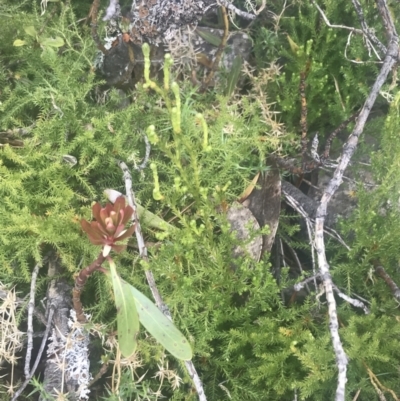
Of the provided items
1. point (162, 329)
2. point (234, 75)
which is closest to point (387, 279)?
point (162, 329)

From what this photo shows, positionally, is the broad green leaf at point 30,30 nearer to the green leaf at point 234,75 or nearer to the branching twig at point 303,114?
the green leaf at point 234,75

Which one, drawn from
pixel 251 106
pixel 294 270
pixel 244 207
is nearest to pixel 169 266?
pixel 244 207

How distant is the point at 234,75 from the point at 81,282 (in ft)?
2.93

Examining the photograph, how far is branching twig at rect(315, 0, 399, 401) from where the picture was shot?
0.96m

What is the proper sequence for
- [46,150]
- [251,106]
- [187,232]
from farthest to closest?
1. [251,106]
2. [46,150]
3. [187,232]

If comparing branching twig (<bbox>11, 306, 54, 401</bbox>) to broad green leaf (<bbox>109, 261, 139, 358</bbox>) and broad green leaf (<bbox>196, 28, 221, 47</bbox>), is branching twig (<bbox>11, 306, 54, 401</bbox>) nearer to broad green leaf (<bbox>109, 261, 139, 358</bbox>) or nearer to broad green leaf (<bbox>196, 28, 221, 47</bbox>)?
broad green leaf (<bbox>109, 261, 139, 358</bbox>)

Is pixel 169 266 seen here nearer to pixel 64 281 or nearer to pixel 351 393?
pixel 64 281

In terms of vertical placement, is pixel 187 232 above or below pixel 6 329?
above

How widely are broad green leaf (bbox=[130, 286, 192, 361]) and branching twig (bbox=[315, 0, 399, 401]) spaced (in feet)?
1.09

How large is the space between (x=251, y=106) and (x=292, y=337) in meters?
0.74

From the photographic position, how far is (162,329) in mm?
1080

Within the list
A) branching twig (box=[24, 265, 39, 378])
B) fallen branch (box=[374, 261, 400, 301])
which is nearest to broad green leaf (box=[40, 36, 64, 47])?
branching twig (box=[24, 265, 39, 378])

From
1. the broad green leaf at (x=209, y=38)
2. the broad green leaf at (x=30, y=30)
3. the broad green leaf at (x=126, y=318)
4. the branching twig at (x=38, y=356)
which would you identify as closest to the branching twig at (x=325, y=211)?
the broad green leaf at (x=126, y=318)

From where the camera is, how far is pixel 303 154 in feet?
4.64
